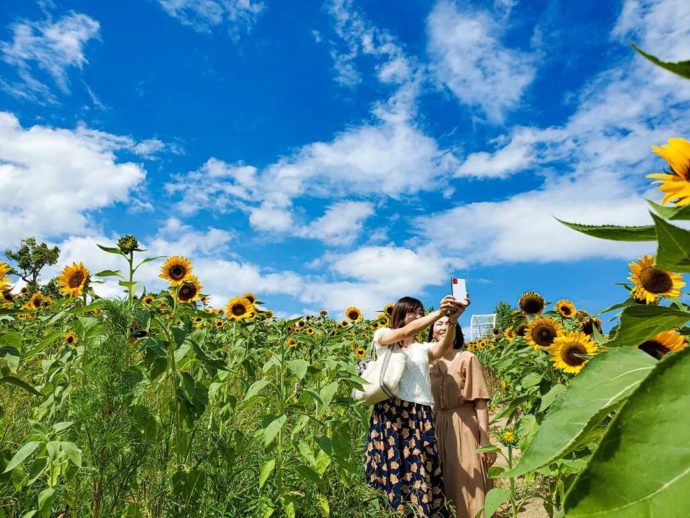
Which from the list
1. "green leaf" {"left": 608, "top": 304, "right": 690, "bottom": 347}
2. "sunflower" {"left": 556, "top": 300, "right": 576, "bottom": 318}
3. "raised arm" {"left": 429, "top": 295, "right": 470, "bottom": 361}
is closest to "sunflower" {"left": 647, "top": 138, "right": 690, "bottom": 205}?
"green leaf" {"left": 608, "top": 304, "right": 690, "bottom": 347}

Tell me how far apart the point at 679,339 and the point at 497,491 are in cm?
124

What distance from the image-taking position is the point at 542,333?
9.91 feet

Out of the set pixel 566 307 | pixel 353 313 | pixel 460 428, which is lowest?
pixel 460 428

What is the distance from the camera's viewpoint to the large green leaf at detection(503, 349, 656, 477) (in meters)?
0.38

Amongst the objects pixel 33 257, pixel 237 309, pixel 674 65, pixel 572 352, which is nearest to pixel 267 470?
pixel 572 352

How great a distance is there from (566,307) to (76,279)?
3163 mm

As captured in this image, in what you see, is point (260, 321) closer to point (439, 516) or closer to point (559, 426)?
point (439, 516)

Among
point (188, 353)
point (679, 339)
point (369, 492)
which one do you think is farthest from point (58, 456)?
point (679, 339)

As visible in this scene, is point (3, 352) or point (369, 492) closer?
point (3, 352)

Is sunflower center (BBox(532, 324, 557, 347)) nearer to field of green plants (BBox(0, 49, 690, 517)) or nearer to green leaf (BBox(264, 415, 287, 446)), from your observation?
field of green plants (BBox(0, 49, 690, 517))

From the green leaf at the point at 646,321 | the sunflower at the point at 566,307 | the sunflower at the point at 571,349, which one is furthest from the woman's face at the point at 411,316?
the green leaf at the point at 646,321

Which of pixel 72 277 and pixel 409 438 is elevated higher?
pixel 72 277

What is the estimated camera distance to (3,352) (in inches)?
63.4

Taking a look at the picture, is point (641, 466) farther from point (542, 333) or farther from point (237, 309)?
point (237, 309)
